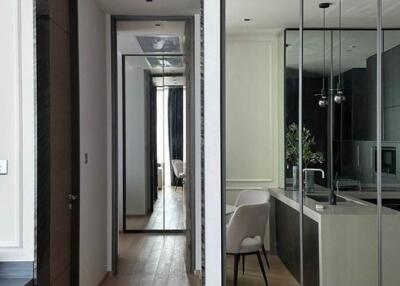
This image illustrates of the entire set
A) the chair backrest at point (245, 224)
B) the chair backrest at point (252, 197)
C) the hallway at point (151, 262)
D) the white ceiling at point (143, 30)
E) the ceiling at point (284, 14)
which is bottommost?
the hallway at point (151, 262)

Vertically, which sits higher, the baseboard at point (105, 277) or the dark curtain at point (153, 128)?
the dark curtain at point (153, 128)

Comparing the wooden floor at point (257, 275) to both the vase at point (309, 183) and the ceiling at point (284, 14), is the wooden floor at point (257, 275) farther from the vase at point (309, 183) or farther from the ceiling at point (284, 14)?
the ceiling at point (284, 14)

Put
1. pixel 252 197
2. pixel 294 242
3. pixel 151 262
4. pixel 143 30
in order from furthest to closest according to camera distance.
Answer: pixel 143 30, pixel 151 262, pixel 252 197, pixel 294 242

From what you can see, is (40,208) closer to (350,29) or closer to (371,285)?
(371,285)

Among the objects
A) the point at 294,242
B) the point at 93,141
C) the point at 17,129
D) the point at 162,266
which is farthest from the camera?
the point at 162,266

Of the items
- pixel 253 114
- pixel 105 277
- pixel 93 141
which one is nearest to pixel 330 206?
pixel 253 114

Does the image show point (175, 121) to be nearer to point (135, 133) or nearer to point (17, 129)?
point (135, 133)

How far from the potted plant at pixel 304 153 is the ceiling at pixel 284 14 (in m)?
0.71

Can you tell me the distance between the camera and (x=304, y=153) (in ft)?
9.12

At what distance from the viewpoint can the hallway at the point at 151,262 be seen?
13.6 feet

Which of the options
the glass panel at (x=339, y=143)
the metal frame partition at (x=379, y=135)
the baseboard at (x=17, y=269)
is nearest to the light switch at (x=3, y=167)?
the baseboard at (x=17, y=269)

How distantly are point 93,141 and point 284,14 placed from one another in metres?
2.06

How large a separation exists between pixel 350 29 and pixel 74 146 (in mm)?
2200

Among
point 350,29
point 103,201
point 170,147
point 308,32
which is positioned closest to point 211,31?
point 308,32
